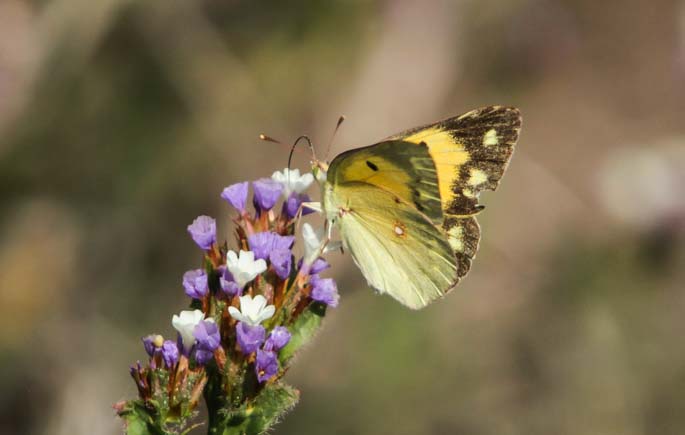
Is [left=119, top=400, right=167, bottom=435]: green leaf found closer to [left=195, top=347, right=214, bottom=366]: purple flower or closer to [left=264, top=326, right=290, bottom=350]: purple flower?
[left=195, top=347, right=214, bottom=366]: purple flower

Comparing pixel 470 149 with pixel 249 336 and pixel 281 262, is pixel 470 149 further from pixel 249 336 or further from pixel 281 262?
pixel 249 336

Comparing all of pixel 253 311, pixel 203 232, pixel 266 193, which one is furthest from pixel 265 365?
pixel 266 193

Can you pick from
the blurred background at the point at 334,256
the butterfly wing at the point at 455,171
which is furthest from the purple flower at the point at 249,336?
the blurred background at the point at 334,256

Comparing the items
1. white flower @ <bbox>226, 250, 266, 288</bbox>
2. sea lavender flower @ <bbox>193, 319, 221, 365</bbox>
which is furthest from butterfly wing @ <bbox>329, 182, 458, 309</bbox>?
sea lavender flower @ <bbox>193, 319, 221, 365</bbox>

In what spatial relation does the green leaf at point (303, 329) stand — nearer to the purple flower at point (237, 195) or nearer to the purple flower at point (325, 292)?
the purple flower at point (325, 292)

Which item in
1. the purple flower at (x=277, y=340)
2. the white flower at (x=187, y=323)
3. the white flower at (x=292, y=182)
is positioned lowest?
the purple flower at (x=277, y=340)
